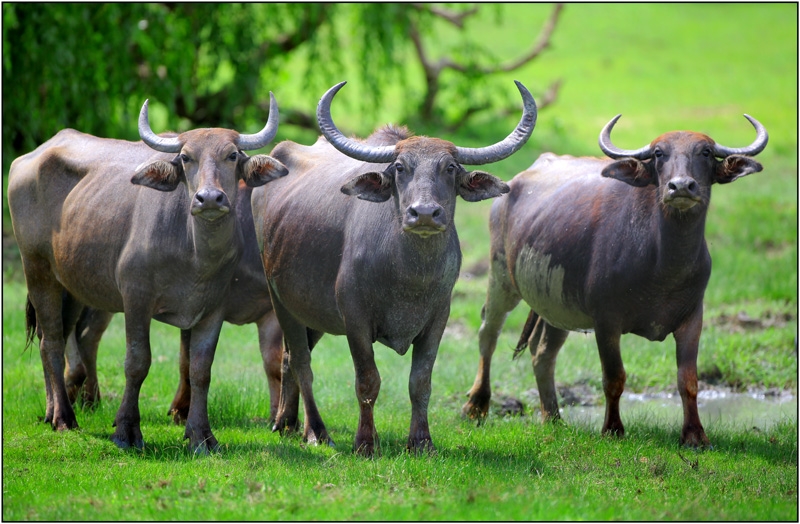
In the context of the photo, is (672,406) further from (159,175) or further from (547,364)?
(159,175)

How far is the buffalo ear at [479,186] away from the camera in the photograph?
7.55 meters

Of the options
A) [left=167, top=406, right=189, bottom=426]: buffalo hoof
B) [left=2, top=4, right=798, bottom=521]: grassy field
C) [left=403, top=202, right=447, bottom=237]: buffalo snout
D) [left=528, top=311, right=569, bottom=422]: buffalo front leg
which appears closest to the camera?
[left=2, top=4, right=798, bottom=521]: grassy field

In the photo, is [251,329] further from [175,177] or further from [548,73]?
[548,73]

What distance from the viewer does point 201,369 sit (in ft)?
26.2

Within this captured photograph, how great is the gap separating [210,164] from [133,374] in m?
1.70

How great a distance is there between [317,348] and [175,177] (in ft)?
14.8

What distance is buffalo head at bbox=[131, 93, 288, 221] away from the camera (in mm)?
7582

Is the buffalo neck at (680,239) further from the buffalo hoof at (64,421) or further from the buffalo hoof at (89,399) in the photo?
the buffalo hoof at (89,399)

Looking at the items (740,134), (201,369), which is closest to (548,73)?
(740,134)

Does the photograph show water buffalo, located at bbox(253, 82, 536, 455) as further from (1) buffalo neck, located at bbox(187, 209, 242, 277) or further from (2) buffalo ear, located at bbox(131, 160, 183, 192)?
(2) buffalo ear, located at bbox(131, 160, 183, 192)

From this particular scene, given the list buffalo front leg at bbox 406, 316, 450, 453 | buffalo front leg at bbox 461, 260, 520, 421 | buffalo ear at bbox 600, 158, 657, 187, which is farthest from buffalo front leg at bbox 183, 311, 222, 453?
buffalo ear at bbox 600, 158, 657, 187

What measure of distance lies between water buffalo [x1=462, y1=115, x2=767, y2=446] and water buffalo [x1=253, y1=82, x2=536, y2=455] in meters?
1.25

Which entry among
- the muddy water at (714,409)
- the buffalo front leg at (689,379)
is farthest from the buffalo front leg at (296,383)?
the buffalo front leg at (689,379)

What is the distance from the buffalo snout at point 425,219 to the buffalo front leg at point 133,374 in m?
2.25
